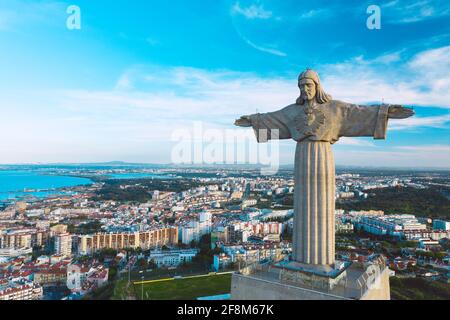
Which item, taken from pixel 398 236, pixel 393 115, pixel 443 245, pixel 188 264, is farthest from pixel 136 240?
pixel 393 115

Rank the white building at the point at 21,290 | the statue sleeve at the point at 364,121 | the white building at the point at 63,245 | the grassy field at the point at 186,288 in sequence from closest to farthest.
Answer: the statue sleeve at the point at 364,121, the white building at the point at 21,290, the grassy field at the point at 186,288, the white building at the point at 63,245

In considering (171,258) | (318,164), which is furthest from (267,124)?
(171,258)

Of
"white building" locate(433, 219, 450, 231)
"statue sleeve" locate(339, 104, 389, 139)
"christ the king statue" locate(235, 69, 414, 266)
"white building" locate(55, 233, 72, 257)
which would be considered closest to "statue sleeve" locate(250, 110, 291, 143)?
"christ the king statue" locate(235, 69, 414, 266)

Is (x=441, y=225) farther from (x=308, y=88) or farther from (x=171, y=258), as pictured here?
(x=308, y=88)

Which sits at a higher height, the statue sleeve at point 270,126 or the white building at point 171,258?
the statue sleeve at point 270,126

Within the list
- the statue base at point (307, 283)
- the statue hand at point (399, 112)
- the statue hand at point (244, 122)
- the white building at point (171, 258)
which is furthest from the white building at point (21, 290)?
the statue hand at point (399, 112)

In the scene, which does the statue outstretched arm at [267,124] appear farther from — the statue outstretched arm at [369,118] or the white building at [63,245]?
the white building at [63,245]
